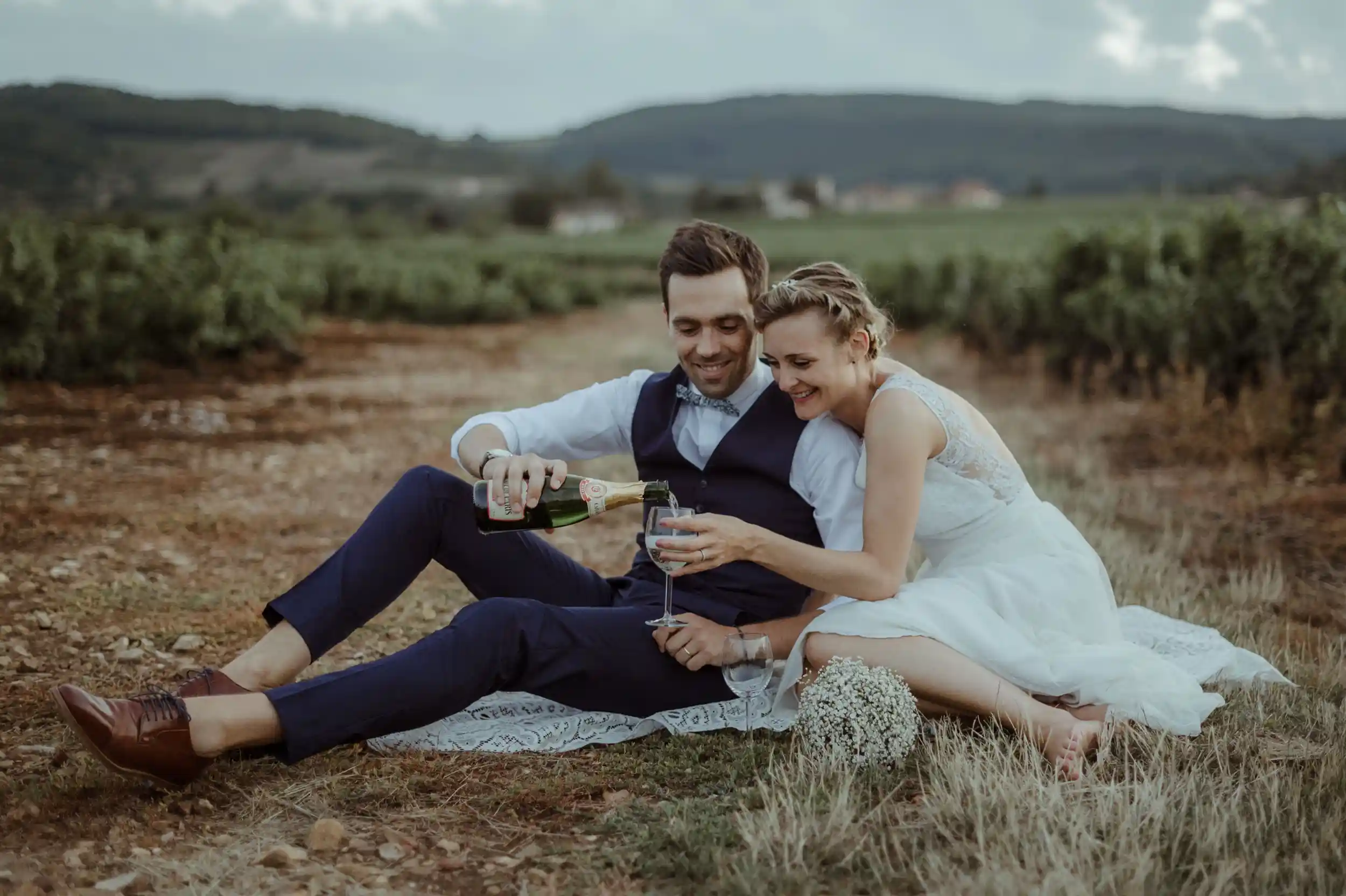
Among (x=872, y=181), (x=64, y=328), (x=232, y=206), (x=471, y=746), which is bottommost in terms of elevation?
(x=471, y=746)

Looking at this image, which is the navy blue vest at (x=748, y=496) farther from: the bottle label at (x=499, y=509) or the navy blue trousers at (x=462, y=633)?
the bottle label at (x=499, y=509)

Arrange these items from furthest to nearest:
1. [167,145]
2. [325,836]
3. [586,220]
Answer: [586,220], [167,145], [325,836]

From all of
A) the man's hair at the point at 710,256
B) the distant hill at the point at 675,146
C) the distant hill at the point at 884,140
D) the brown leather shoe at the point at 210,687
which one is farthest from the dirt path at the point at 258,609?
the distant hill at the point at 884,140

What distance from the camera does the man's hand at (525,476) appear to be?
3.69 meters

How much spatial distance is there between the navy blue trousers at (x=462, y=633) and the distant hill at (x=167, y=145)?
783 centimetres

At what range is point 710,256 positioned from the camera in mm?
3838

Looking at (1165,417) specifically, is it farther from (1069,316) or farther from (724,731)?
(724,731)

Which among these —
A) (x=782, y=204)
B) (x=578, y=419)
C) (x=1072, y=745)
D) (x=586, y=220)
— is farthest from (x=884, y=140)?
(x=1072, y=745)

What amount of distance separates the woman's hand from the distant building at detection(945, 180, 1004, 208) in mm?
A: 80333

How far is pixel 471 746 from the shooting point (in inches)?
151

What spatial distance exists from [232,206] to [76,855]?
63.3ft

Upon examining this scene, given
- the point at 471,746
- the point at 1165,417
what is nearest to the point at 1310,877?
the point at 471,746

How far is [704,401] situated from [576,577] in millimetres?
789

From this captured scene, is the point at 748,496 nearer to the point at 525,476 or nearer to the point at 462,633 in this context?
the point at 525,476
